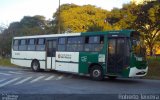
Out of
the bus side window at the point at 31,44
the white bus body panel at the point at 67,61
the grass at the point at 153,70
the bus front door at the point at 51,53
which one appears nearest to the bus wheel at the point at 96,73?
the white bus body panel at the point at 67,61

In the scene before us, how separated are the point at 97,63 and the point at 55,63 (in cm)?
426

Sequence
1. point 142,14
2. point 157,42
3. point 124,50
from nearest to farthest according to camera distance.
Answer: point 124,50 → point 142,14 → point 157,42

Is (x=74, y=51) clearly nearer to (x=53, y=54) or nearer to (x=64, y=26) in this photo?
(x=53, y=54)

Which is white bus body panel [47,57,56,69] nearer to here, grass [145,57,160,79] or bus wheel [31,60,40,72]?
bus wheel [31,60,40,72]

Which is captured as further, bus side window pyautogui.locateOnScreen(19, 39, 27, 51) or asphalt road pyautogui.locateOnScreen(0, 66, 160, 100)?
bus side window pyautogui.locateOnScreen(19, 39, 27, 51)

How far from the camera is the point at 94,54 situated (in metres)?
20.9

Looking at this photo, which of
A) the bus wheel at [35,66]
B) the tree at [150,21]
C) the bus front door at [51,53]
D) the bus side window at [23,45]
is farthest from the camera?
the tree at [150,21]

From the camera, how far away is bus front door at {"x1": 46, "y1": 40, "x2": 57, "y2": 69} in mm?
24508

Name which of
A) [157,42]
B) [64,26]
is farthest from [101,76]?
[64,26]

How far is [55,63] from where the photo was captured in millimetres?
24141

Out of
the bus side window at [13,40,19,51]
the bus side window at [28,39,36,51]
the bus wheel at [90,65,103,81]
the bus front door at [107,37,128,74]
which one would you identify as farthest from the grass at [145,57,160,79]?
the bus side window at [13,40,19,51]

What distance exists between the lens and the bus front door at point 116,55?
19.4 metres

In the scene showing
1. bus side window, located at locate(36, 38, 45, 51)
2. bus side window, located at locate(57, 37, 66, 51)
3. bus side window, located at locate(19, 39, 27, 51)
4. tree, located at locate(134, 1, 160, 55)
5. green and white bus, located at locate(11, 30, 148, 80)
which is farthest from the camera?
tree, located at locate(134, 1, 160, 55)

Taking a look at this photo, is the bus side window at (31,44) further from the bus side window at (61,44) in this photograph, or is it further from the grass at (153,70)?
the grass at (153,70)
